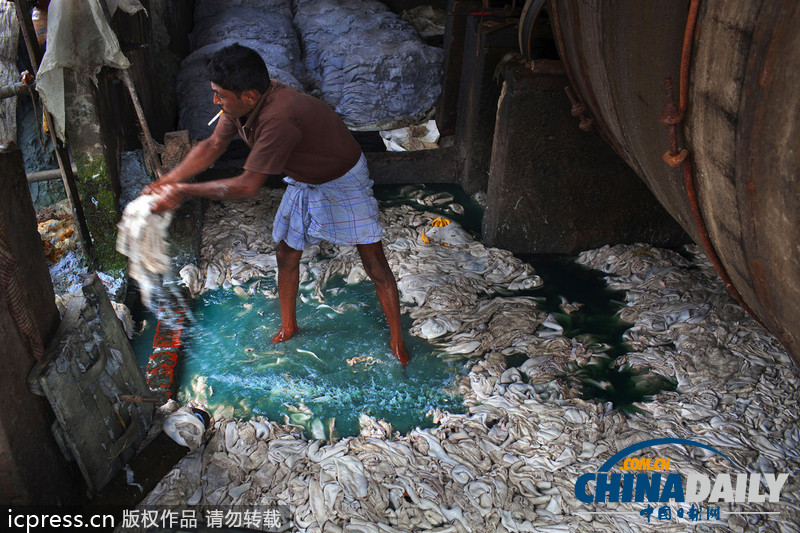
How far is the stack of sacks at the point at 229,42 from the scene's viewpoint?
17.1 ft

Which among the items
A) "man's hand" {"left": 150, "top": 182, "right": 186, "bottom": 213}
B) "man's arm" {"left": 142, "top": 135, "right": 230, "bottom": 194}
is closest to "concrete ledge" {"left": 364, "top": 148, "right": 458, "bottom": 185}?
"man's arm" {"left": 142, "top": 135, "right": 230, "bottom": 194}

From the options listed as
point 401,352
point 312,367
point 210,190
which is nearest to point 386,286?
point 401,352

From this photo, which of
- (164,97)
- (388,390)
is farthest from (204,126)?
(388,390)

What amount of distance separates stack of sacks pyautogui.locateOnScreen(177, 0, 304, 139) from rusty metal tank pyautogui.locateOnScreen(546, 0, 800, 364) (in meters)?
3.63

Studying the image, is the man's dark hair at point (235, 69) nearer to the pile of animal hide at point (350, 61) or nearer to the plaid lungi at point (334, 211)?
the plaid lungi at point (334, 211)

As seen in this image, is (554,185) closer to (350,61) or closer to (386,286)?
(386,286)

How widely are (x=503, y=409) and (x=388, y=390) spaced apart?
2.09 ft

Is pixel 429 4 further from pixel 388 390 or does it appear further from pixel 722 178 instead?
pixel 722 178

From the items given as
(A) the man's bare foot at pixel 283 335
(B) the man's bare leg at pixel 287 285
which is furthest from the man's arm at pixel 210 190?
(A) the man's bare foot at pixel 283 335

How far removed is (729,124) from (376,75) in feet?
14.6

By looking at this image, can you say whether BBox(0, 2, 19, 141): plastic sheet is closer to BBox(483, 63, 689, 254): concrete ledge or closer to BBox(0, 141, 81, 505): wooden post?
BBox(0, 141, 81, 505): wooden post

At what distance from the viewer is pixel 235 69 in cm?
258

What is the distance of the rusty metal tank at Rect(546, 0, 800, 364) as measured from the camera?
58.6 inches

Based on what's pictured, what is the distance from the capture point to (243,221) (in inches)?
191
